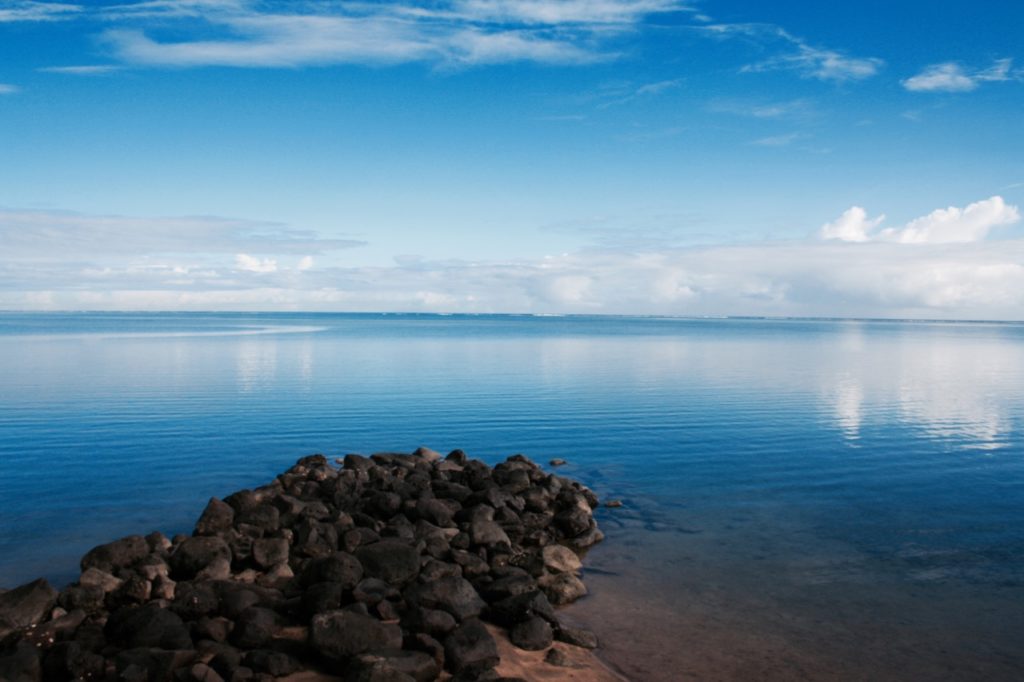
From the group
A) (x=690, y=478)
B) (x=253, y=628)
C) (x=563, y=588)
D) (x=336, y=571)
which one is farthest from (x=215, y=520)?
(x=690, y=478)

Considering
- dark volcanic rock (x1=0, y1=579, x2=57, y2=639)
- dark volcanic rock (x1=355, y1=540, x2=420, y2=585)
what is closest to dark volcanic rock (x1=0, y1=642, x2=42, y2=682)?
dark volcanic rock (x1=0, y1=579, x2=57, y2=639)

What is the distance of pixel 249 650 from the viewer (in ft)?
44.0

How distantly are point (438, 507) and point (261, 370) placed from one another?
2025 inches

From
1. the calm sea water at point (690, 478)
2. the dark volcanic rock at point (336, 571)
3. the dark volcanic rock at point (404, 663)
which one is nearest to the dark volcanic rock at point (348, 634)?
the dark volcanic rock at point (404, 663)

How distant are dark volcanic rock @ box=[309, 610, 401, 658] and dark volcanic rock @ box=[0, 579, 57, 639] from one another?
5141mm

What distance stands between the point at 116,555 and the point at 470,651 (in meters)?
8.49

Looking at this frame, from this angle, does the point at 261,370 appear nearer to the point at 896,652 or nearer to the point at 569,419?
the point at 569,419

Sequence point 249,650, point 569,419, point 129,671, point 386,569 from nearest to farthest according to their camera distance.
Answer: point 129,671
point 249,650
point 386,569
point 569,419

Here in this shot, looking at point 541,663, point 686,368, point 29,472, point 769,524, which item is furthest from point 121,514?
point 686,368

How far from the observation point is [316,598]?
48.4 feet

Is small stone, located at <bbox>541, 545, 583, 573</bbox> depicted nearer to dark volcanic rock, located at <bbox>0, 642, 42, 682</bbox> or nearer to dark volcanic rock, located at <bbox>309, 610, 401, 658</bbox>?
dark volcanic rock, located at <bbox>309, 610, 401, 658</bbox>

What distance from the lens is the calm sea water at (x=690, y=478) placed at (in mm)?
15320

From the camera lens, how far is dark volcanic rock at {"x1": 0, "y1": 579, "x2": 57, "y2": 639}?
1368cm

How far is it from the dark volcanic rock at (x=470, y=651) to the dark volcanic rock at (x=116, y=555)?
7.57 metres
